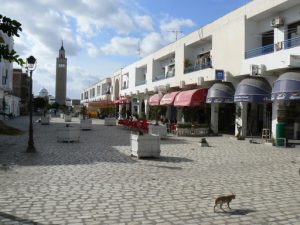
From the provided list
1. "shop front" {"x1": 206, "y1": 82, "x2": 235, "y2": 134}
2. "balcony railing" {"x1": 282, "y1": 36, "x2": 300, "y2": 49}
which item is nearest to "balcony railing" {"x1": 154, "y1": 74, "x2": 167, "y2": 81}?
"shop front" {"x1": 206, "y1": 82, "x2": 235, "y2": 134}

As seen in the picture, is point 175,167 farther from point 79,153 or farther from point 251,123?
point 251,123

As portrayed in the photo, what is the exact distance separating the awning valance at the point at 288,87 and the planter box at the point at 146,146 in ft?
28.0

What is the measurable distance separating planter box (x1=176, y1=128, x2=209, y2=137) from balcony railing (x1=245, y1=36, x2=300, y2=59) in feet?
19.6

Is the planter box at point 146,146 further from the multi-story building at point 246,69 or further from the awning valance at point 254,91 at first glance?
the awning valance at point 254,91

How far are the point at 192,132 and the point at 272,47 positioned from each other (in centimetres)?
777

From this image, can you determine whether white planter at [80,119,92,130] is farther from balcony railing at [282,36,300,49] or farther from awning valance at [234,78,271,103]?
balcony railing at [282,36,300,49]

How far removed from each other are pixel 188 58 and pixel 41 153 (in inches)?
901

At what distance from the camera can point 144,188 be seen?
9414mm

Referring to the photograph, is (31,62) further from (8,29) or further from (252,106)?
(252,106)

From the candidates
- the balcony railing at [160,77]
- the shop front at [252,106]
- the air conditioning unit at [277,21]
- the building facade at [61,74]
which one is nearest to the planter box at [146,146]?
the shop front at [252,106]

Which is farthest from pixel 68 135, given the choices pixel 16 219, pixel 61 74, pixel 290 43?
pixel 61 74

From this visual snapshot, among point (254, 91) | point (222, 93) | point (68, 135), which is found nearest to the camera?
point (68, 135)

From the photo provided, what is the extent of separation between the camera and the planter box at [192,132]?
27656 mm

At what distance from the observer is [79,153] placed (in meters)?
16.1
